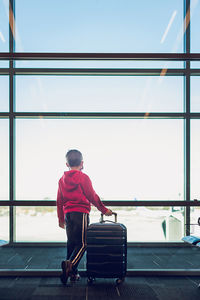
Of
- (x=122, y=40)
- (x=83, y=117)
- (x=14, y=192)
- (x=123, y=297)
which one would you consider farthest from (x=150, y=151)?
(x=123, y=297)

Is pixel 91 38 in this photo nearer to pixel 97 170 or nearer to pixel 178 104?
pixel 178 104

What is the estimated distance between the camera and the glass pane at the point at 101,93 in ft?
18.0

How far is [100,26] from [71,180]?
3.70 meters

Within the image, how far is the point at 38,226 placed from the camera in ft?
16.2

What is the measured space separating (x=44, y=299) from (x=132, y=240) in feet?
8.73

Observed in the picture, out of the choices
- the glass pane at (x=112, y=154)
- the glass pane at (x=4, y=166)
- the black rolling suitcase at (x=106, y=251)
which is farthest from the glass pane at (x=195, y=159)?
the glass pane at (x=4, y=166)

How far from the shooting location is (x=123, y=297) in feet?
8.96

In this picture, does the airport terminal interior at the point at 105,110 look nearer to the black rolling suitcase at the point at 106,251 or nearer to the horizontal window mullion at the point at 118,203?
the horizontal window mullion at the point at 118,203

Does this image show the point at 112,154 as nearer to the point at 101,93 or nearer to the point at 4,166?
the point at 101,93

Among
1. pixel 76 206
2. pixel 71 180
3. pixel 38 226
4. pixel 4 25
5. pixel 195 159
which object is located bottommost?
pixel 38 226

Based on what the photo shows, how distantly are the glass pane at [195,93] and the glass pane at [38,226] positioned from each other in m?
3.14

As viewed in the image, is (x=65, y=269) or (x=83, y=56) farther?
(x=83, y=56)

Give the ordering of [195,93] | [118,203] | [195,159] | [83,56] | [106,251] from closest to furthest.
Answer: [106,251] → [118,203] → [83,56] → [195,159] → [195,93]

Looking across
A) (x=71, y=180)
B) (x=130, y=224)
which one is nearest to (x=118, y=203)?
(x=71, y=180)
